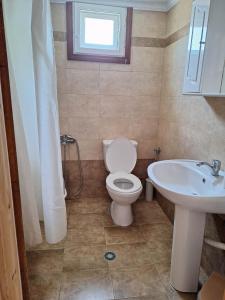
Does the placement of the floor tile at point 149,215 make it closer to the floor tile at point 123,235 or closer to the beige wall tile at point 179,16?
the floor tile at point 123,235

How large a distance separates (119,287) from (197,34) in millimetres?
1899

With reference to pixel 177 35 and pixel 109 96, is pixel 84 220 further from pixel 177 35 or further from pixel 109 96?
pixel 177 35

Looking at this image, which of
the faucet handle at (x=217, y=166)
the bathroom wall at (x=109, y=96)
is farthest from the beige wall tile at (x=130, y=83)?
the faucet handle at (x=217, y=166)

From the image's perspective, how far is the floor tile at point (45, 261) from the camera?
64.1 inches

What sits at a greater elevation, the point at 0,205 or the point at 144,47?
the point at 144,47

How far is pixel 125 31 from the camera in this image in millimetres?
2369

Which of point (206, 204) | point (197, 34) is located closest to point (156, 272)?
point (206, 204)

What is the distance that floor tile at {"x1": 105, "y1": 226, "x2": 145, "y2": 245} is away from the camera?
2002mm

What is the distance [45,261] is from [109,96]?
1.83 metres

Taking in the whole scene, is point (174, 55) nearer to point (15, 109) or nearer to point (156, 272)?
point (15, 109)

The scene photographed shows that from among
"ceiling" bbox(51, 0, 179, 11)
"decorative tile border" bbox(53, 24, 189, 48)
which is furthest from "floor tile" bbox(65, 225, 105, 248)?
"ceiling" bbox(51, 0, 179, 11)

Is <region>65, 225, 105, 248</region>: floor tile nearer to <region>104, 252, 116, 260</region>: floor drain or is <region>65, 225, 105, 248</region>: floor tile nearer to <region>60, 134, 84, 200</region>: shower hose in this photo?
<region>104, 252, 116, 260</region>: floor drain

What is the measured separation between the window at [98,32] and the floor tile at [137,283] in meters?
2.14

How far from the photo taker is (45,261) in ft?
5.63
